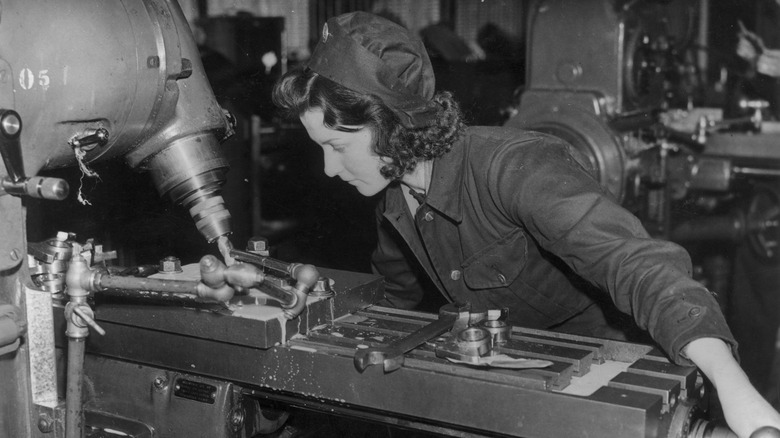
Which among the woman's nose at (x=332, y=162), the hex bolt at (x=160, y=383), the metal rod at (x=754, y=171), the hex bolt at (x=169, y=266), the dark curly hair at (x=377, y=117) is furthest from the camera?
the metal rod at (x=754, y=171)

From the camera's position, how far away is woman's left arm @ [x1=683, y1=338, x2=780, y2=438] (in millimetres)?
1125

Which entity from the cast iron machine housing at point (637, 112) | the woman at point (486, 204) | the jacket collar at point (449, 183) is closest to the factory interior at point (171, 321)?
the woman at point (486, 204)

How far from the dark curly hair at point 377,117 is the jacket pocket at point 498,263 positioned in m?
0.25

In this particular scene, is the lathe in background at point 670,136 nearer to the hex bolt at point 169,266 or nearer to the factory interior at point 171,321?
the factory interior at point 171,321

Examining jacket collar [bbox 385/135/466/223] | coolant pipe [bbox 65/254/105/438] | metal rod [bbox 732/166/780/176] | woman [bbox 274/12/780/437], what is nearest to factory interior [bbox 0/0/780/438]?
coolant pipe [bbox 65/254/105/438]

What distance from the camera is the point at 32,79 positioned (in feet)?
4.01

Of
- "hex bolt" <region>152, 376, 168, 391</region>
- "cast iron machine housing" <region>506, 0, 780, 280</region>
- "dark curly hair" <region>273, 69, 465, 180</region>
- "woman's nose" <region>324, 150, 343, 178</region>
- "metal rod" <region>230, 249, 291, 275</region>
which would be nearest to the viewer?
"metal rod" <region>230, 249, 291, 275</region>

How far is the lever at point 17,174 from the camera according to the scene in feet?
3.79

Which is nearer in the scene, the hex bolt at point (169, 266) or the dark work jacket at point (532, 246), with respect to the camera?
the dark work jacket at point (532, 246)

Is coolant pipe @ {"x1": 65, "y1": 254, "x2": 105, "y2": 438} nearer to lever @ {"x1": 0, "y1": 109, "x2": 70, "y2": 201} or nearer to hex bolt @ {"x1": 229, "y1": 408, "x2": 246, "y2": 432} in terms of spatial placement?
lever @ {"x1": 0, "y1": 109, "x2": 70, "y2": 201}

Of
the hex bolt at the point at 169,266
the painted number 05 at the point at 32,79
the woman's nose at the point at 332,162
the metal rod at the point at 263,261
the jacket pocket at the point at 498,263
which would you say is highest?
the painted number 05 at the point at 32,79

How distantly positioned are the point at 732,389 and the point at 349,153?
0.96m

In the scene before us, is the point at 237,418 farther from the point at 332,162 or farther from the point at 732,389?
the point at 732,389

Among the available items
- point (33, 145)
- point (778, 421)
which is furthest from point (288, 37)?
point (778, 421)
